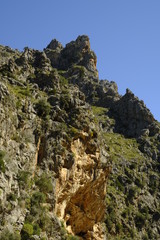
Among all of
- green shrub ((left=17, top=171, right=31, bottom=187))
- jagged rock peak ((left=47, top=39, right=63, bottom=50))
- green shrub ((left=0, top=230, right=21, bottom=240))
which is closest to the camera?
green shrub ((left=0, top=230, right=21, bottom=240))

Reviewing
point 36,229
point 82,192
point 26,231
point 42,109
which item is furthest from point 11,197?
point 82,192

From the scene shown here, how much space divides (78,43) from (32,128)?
331 ft

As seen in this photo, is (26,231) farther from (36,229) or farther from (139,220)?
(139,220)

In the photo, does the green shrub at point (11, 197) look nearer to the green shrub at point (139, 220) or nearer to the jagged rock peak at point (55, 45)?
the green shrub at point (139, 220)

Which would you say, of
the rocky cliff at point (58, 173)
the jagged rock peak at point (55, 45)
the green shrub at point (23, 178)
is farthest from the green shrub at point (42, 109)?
the jagged rock peak at point (55, 45)

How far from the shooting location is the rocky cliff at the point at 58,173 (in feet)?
85.9

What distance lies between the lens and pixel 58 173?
32844mm

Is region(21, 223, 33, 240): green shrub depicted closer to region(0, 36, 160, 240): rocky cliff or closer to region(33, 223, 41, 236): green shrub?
region(0, 36, 160, 240): rocky cliff

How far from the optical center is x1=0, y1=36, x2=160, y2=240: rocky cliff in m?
26.2

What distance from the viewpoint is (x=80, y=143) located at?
37.0 metres

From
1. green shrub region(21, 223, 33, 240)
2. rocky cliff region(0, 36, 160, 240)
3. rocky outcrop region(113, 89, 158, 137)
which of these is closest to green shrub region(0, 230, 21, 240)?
rocky cliff region(0, 36, 160, 240)

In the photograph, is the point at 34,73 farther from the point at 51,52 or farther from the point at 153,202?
the point at 51,52

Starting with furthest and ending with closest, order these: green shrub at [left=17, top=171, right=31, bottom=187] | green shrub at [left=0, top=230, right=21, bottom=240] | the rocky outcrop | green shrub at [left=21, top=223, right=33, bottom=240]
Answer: the rocky outcrop
green shrub at [left=17, top=171, right=31, bottom=187]
green shrub at [left=21, top=223, right=33, bottom=240]
green shrub at [left=0, top=230, right=21, bottom=240]

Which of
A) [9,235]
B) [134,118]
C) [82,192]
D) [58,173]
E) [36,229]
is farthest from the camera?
[134,118]
